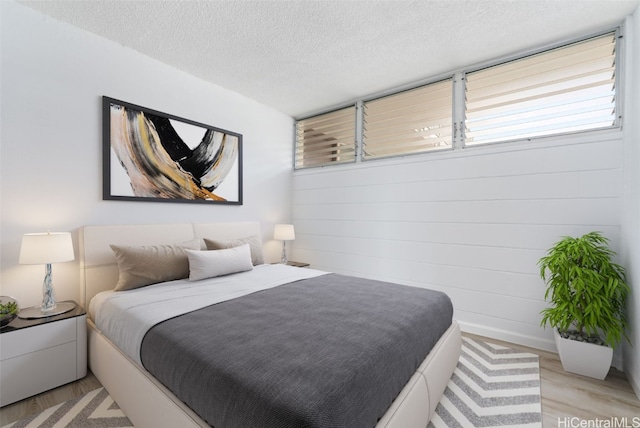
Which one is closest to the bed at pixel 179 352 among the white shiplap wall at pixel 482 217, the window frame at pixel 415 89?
the white shiplap wall at pixel 482 217

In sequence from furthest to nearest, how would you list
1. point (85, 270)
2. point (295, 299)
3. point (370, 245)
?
point (370, 245)
point (85, 270)
point (295, 299)

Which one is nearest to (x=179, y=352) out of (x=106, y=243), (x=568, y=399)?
(x=106, y=243)

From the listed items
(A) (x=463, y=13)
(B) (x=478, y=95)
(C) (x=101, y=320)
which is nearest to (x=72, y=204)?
(C) (x=101, y=320)

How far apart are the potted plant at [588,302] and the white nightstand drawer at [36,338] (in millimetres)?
3514

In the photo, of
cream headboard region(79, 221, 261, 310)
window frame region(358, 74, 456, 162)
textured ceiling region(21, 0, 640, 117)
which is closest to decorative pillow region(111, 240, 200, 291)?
cream headboard region(79, 221, 261, 310)

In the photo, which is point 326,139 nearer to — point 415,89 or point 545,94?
point 415,89

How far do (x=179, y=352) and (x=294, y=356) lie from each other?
0.55m

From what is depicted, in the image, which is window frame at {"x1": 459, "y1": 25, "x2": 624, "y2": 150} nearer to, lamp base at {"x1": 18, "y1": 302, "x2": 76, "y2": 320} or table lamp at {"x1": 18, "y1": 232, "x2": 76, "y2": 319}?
table lamp at {"x1": 18, "y1": 232, "x2": 76, "y2": 319}

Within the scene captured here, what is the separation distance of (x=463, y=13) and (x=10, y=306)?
3.75 m

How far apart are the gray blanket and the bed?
13mm

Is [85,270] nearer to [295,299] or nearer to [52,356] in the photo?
[52,356]

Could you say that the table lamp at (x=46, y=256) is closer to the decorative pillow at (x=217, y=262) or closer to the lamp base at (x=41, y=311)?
the lamp base at (x=41, y=311)

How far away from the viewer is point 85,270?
230 cm

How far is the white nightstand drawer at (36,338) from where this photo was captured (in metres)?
1.73
